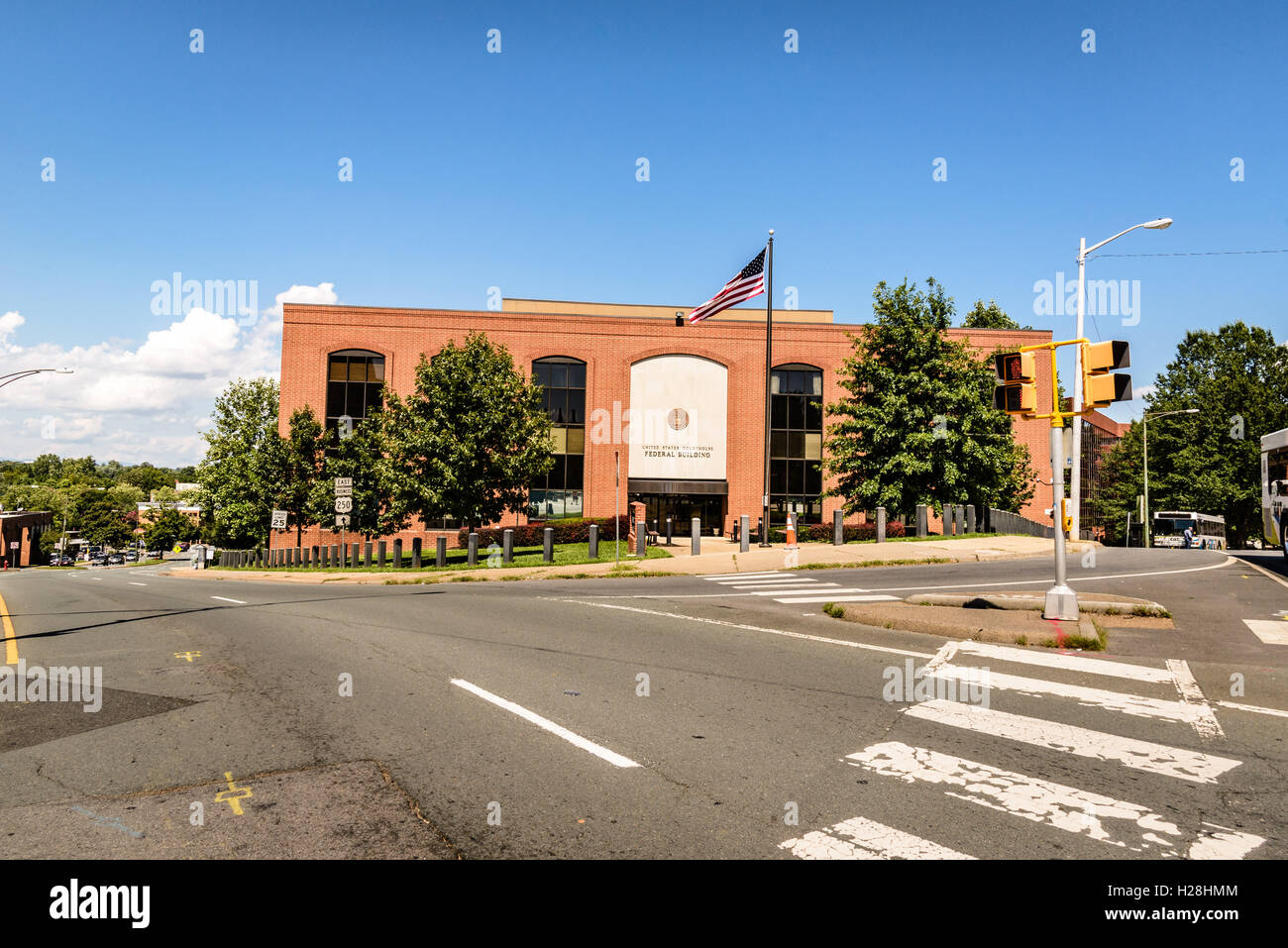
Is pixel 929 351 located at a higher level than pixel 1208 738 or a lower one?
higher

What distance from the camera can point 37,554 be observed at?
103 metres

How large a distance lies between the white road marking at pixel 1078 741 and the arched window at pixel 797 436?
40354 millimetres

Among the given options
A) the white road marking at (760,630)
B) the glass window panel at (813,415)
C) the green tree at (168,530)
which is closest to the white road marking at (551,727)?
the white road marking at (760,630)

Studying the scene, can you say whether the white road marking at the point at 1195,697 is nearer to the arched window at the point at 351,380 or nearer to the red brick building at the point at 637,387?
the red brick building at the point at 637,387

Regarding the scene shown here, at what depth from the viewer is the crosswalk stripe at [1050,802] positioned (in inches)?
148

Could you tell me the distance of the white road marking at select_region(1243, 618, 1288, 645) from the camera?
30.3 feet

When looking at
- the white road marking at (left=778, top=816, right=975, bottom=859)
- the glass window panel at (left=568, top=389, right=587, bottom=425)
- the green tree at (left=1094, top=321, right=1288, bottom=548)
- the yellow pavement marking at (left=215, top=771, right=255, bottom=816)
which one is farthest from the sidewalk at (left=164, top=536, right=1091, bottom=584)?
the green tree at (left=1094, top=321, right=1288, bottom=548)

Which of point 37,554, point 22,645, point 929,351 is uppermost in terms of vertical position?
point 929,351

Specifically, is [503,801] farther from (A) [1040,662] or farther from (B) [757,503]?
(B) [757,503]

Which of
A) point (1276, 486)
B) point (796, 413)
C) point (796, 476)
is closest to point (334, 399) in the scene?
point (796, 413)

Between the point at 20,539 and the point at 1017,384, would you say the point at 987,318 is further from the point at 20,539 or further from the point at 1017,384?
the point at 20,539
